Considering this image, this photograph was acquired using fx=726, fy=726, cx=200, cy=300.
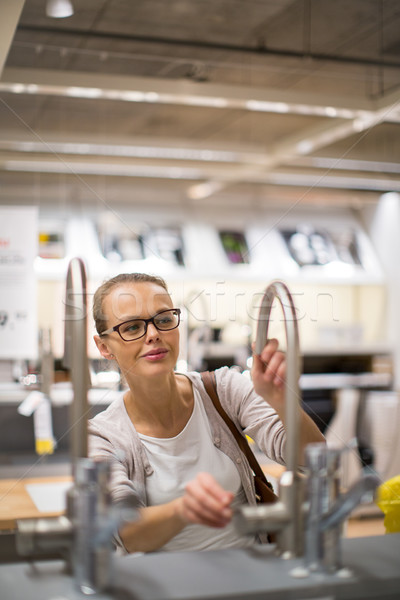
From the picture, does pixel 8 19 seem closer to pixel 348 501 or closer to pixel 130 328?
pixel 130 328

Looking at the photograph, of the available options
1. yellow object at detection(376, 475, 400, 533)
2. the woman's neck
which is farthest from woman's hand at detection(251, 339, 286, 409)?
yellow object at detection(376, 475, 400, 533)

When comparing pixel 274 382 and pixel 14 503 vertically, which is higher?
pixel 274 382

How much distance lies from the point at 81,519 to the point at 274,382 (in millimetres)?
357

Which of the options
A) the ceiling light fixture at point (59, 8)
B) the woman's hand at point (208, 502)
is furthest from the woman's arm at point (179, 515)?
the ceiling light fixture at point (59, 8)

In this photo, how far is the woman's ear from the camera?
0.97 metres

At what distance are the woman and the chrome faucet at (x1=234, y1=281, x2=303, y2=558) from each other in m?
0.09

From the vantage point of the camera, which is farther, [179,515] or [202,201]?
[202,201]

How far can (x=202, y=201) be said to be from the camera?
2.72 meters

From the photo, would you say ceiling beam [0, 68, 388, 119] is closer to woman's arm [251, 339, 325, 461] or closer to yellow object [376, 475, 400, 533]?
woman's arm [251, 339, 325, 461]

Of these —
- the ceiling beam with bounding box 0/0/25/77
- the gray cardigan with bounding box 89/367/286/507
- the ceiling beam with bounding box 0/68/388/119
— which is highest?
the ceiling beam with bounding box 0/68/388/119

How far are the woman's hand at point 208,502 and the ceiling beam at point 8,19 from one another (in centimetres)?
86

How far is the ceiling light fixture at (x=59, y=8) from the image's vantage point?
1521 millimetres

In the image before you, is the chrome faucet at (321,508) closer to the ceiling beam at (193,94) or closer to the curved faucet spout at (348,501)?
the curved faucet spout at (348,501)

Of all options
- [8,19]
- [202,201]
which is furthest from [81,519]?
[202,201]
